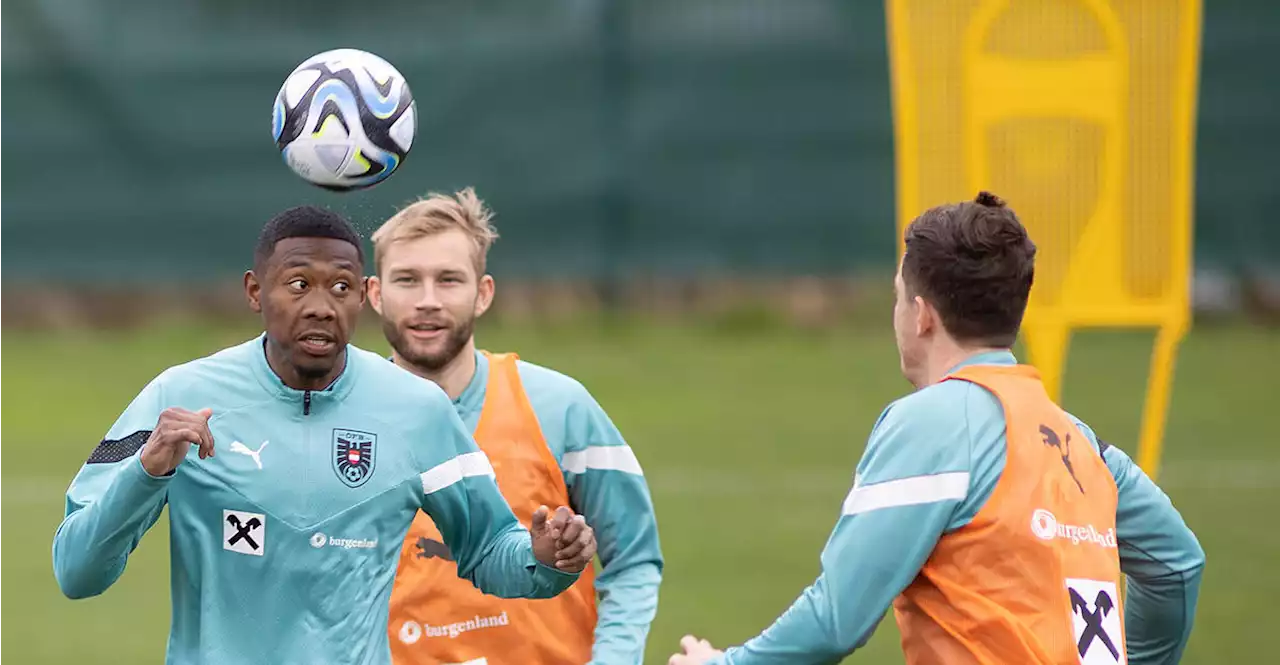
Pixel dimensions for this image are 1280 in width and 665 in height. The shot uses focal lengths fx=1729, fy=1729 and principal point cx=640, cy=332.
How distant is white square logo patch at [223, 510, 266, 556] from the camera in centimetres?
415

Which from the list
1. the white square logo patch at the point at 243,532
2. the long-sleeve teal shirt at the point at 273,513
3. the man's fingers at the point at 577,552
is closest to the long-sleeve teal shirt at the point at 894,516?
the man's fingers at the point at 577,552

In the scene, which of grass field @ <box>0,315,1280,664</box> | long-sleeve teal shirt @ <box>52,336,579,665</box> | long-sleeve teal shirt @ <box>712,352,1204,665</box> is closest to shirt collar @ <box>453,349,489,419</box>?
long-sleeve teal shirt @ <box>52,336,579,665</box>

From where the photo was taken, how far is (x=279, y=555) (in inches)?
164

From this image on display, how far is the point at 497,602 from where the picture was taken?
209 inches

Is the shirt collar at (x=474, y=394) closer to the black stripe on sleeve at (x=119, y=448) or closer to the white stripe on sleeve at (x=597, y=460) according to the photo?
the white stripe on sleeve at (x=597, y=460)

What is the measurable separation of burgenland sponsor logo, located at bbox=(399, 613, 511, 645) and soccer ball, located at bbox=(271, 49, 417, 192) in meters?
1.34

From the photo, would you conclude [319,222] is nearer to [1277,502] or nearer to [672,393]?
[1277,502]

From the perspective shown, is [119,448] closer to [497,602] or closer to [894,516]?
[497,602]

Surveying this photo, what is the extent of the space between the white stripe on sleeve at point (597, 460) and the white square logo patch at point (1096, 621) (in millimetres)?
1850

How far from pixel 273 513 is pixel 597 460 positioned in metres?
1.41

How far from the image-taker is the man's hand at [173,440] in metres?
3.83

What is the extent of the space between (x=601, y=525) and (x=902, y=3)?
9.04 ft

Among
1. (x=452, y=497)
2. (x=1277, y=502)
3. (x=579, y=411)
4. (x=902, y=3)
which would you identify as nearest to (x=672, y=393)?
(x=1277, y=502)

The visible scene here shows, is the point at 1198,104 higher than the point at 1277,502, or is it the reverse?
the point at 1198,104
